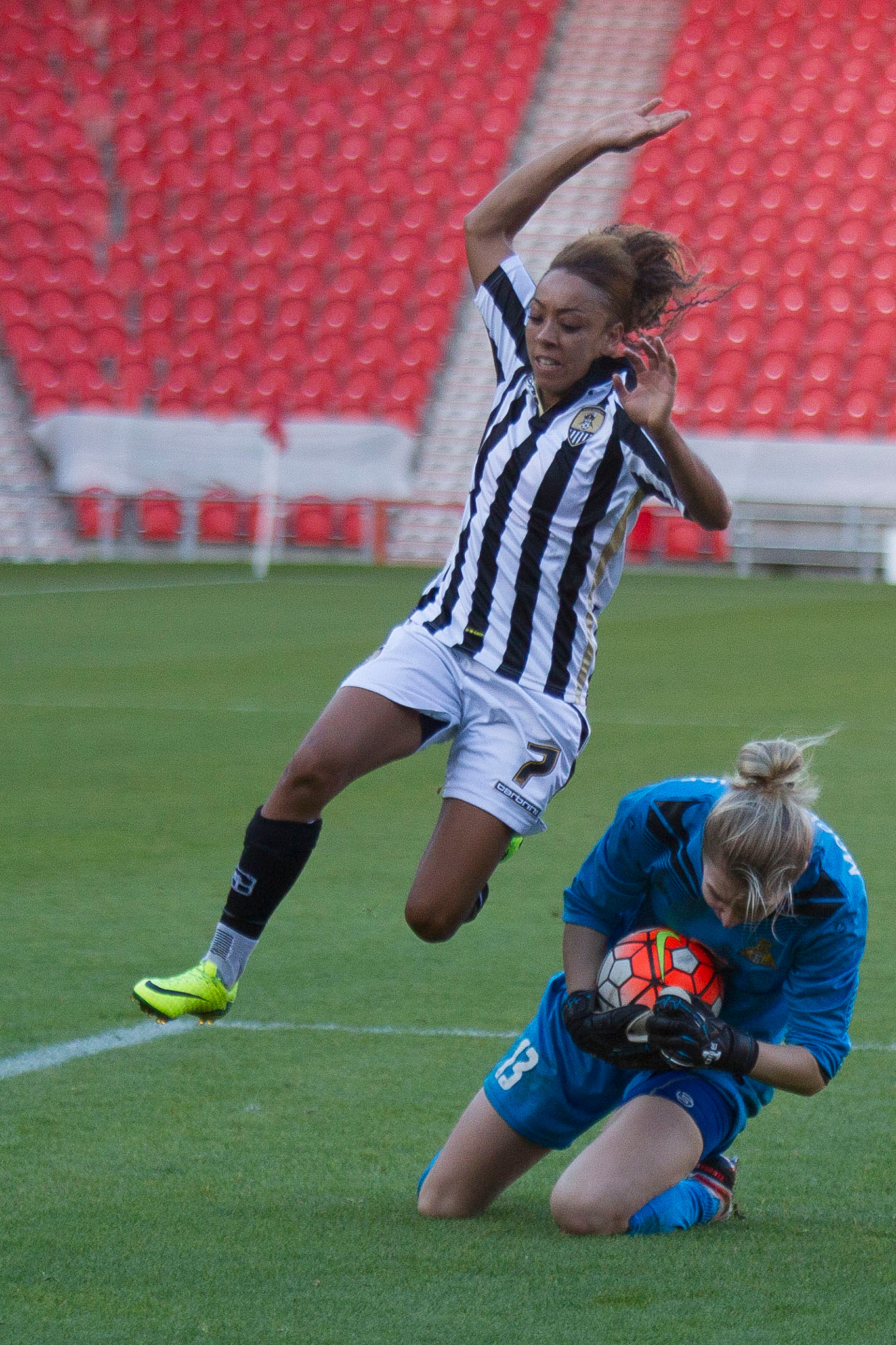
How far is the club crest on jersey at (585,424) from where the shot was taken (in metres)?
3.94

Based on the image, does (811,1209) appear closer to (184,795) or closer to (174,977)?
(174,977)

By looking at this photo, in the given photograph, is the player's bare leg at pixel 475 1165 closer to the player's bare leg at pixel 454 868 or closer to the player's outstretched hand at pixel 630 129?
the player's bare leg at pixel 454 868

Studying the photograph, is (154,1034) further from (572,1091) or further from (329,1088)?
(572,1091)

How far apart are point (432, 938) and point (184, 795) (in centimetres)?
376

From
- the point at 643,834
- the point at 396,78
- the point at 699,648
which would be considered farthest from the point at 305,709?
the point at 396,78

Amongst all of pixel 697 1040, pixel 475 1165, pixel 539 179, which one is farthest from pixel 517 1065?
pixel 539 179

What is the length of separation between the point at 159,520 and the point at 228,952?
17982mm

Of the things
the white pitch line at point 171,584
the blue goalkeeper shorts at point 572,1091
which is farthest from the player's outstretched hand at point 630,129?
the white pitch line at point 171,584

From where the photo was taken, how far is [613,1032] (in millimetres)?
3217

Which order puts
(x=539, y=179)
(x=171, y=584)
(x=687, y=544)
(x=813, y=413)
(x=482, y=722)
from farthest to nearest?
1. (x=813, y=413)
2. (x=687, y=544)
3. (x=171, y=584)
4. (x=539, y=179)
5. (x=482, y=722)

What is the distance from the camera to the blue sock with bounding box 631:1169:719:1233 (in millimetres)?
3355

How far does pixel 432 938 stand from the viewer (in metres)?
3.97

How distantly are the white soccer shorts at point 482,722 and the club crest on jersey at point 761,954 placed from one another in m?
0.69

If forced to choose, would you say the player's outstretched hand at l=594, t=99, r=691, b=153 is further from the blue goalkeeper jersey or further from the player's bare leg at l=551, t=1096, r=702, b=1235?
the player's bare leg at l=551, t=1096, r=702, b=1235
